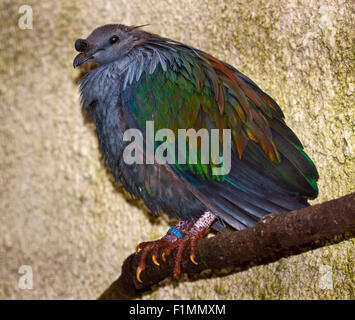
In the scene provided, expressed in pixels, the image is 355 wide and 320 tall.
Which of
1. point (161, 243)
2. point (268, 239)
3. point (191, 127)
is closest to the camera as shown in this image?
point (268, 239)

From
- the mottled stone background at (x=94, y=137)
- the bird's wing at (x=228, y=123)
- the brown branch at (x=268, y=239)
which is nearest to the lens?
the brown branch at (x=268, y=239)

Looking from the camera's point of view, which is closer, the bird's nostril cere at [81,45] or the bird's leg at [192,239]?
the bird's leg at [192,239]

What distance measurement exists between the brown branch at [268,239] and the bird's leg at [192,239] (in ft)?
0.06

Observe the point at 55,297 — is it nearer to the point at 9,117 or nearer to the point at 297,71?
the point at 9,117

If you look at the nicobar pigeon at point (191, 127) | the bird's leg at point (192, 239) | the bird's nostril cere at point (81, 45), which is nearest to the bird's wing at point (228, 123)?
the nicobar pigeon at point (191, 127)

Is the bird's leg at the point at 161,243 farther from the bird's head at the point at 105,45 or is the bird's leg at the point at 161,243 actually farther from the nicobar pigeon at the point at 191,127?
the bird's head at the point at 105,45

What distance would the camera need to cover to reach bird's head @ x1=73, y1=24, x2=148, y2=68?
1729mm

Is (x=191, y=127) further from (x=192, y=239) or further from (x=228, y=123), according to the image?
(x=192, y=239)

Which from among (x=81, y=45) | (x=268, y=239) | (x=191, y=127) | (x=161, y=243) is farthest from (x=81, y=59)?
(x=268, y=239)

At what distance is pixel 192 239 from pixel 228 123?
0.38m

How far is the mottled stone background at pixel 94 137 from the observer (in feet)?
5.44

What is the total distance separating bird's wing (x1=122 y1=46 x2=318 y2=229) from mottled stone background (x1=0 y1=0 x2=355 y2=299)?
159 mm

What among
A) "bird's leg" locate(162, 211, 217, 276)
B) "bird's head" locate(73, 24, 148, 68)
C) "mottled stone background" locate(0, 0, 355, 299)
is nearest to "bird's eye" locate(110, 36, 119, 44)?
"bird's head" locate(73, 24, 148, 68)

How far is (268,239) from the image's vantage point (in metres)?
1.25
